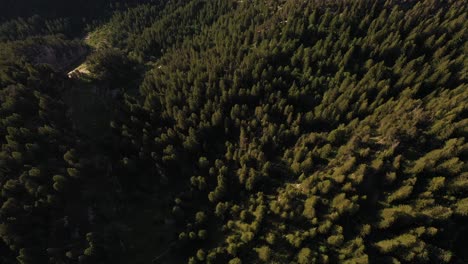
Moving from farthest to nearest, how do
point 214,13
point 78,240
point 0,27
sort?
point 0,27
point 214,13
point 78,240

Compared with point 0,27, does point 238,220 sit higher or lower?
lower

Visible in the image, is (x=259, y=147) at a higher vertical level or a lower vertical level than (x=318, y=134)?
lower

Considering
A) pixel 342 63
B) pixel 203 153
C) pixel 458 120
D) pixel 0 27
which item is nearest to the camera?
pixel 458 120

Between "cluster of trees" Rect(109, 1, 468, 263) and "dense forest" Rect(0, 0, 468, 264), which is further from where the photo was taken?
"dense forest" Rect(0, 0, 468, 264)

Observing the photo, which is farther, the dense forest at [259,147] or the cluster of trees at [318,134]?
the dense forest at [259,147]

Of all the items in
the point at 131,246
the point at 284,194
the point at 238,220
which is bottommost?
the point at 131,246

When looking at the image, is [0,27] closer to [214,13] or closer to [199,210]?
[214,13]

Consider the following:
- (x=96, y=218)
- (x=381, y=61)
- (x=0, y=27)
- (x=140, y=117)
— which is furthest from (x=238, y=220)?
(x=0, y=27)

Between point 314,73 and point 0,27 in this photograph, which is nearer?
point 314,73
